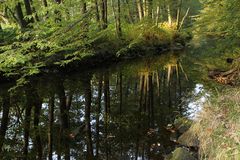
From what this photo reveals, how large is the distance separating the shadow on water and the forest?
28mm

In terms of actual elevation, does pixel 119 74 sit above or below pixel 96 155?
above

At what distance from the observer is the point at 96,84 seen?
16734 millimetres

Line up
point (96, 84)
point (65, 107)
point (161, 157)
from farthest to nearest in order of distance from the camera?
1. point (96, 84)
2. point (65, 107)
3. point (161, 157)

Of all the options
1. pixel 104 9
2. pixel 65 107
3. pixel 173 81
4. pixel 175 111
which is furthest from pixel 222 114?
pixel 104 9

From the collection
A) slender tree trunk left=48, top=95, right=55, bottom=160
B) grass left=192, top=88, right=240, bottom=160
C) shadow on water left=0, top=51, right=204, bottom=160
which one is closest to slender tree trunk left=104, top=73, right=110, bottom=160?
shadow on water left=0, top=51, right=204, bottom=160

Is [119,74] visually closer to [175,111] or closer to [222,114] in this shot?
[175,111]

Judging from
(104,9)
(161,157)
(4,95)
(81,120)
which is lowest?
(161,157)

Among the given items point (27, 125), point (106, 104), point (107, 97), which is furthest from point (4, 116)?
point (107, 97)

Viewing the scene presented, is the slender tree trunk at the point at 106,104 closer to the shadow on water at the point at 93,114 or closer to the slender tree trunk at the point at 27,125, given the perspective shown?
the shadow on water at the point at 93,114

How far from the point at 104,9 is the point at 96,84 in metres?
6.00

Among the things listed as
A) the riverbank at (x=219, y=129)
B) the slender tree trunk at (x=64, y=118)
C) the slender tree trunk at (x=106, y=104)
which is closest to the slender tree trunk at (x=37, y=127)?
the slender tree trunk at (x=64, y=118)

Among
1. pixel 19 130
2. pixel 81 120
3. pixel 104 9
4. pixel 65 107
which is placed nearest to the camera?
pixel 19 130

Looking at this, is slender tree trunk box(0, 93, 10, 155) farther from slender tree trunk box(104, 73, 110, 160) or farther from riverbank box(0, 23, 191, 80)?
slender tree trunk box(104, 73, 110, 160)

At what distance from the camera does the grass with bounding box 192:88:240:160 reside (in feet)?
16.5
